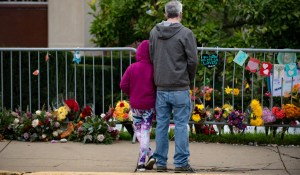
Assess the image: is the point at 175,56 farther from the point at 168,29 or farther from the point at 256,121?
the point at 256,121

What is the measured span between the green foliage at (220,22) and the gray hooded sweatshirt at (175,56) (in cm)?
377

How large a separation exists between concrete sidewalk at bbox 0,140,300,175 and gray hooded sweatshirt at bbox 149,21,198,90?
0.99m

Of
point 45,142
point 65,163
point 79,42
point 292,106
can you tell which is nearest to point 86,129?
point 45,142

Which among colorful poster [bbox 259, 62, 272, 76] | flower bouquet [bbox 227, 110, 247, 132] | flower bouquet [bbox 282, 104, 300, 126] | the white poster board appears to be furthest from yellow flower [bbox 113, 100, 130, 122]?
flower bouquet [bbox 282, 104, 300, 126]

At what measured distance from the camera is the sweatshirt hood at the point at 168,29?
8.30m

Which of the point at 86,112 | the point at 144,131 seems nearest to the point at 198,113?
the point at 86,112

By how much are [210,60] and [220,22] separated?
297 cm

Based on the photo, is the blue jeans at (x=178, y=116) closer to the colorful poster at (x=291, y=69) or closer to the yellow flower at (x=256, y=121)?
the yellow flower at (x=256, y=121)

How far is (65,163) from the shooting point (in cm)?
896

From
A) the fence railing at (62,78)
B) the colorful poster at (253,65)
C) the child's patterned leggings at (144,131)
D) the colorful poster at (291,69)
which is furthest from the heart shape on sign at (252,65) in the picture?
the child's patterned leggings at (144,131)

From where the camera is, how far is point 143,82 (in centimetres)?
858

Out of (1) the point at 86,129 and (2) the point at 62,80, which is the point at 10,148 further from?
(2) the point at 62,80

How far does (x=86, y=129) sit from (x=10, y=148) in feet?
3.40

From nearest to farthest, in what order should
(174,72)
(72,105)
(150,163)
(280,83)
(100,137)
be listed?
(174,72) → (150,163) → (100,137) → (280,83) → (72,105)
